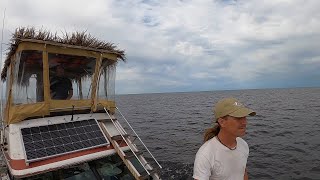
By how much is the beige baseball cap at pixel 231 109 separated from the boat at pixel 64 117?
4.54 meters

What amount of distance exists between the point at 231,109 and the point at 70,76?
24.0 feet

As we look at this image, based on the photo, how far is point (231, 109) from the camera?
137 inches

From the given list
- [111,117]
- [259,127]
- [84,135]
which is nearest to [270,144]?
[259,127]

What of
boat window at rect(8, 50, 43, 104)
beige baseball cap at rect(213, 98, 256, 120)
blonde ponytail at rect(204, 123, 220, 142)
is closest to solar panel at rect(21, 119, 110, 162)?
boat window at rect(8, 50, 43, 104)

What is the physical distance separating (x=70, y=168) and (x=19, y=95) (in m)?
2.79

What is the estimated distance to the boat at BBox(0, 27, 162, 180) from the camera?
734 cm

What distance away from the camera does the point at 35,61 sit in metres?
8.59

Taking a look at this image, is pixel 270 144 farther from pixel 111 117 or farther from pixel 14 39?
pixel 14 39

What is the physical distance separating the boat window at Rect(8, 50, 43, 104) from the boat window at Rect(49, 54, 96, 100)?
0.33m

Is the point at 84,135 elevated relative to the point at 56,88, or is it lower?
lower

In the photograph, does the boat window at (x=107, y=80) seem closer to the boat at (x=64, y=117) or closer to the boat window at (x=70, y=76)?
the boat at (x=64, y=117)

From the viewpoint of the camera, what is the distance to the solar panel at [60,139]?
7266 mm

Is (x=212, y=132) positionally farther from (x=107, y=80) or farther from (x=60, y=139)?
(x=107, y=80)

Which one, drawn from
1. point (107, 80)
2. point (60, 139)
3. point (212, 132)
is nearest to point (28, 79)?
point (60, 139)
